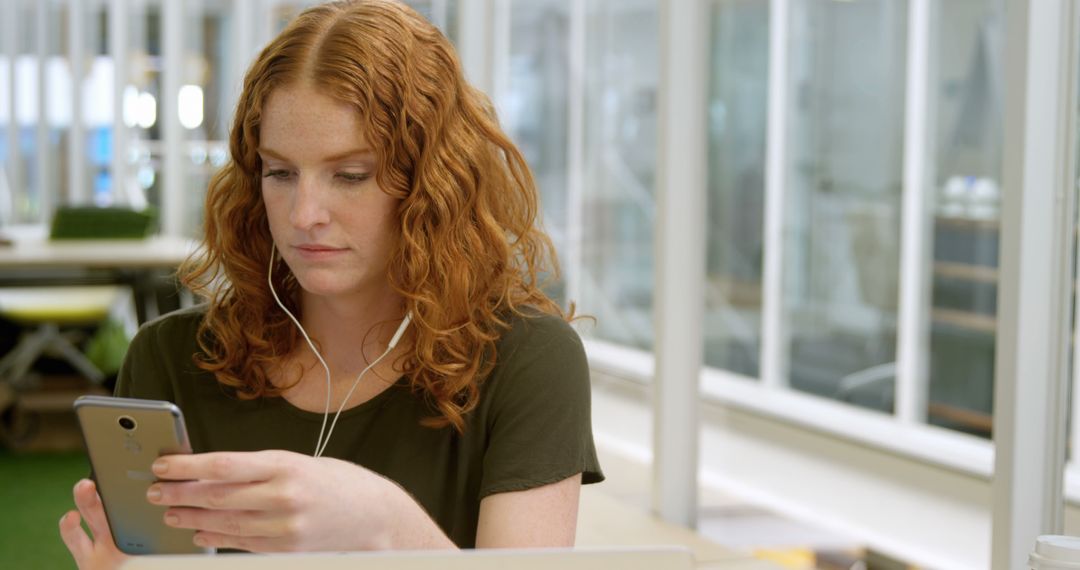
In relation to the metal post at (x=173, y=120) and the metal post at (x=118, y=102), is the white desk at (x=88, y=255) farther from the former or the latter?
the metal post at (x=118, y=102)

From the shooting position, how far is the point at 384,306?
1477 millimetres

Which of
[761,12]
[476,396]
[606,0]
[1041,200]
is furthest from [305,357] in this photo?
[606,0]

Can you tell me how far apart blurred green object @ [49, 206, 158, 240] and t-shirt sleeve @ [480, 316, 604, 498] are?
16.4ft

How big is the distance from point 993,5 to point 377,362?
139 inches

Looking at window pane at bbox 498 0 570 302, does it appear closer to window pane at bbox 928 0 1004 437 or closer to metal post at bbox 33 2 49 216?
window pane at bbox 928 0 1004 437

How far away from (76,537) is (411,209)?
49 centimetres

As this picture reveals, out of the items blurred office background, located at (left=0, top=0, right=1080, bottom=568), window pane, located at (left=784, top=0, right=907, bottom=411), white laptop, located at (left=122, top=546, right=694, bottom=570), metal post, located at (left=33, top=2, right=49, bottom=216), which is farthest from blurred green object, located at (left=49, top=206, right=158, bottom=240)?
white laptop, located at (left=122, top=546, right=694, bottom=570)

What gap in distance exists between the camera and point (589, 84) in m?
5.88

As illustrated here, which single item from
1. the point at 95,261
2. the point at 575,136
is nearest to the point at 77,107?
the point at 95,261

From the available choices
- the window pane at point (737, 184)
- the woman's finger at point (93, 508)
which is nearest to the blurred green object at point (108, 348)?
the window pane at point (737, 184)

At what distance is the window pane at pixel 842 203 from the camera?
475 centimetres

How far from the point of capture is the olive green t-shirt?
138cm

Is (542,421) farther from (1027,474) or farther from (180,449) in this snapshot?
(1027,474)

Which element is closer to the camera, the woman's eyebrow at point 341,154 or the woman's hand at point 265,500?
the woman's hand at point 265,500
